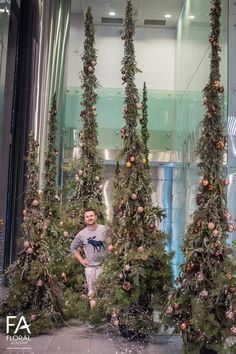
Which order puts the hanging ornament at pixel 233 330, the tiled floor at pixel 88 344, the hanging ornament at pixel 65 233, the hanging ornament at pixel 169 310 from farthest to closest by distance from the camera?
the hanging ornament at pixel 65 233, the tiled floor at pixel 88 344, the hanging ornament at pixel 169 310, the hanging ornament at pixel 233 330

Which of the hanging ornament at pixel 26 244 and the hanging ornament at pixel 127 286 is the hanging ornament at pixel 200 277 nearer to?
the hanging ornament at pixel 127 286

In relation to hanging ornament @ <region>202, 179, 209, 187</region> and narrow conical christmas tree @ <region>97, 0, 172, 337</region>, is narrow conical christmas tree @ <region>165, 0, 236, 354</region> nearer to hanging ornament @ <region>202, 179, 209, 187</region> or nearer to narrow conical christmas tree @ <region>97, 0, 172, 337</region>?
hanging ornament @ <region>202, 179, 209, 187</region>

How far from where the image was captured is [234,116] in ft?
18.5

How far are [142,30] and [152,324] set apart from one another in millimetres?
8504

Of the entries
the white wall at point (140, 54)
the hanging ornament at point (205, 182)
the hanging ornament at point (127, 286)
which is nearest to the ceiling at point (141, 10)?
the white wall at point (140, 54)

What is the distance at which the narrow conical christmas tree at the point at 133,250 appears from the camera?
4590 mm

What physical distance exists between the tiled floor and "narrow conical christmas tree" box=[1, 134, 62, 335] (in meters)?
0.26

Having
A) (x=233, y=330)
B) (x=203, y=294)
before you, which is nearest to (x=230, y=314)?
(x=233, y=330)

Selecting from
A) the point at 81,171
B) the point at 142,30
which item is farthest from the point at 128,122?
the point at 142,30

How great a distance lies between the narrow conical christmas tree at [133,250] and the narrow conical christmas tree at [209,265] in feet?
1.95

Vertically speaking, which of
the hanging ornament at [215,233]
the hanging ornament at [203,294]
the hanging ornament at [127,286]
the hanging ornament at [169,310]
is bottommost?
the hanging ornament at [169,310]

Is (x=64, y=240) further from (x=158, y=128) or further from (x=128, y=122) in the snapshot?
(x=158, y=128)

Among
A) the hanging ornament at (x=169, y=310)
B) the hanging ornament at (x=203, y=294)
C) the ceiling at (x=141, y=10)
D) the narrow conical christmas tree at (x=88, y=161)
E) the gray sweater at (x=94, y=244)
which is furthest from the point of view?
the ceiling at (x=141, y=10)
